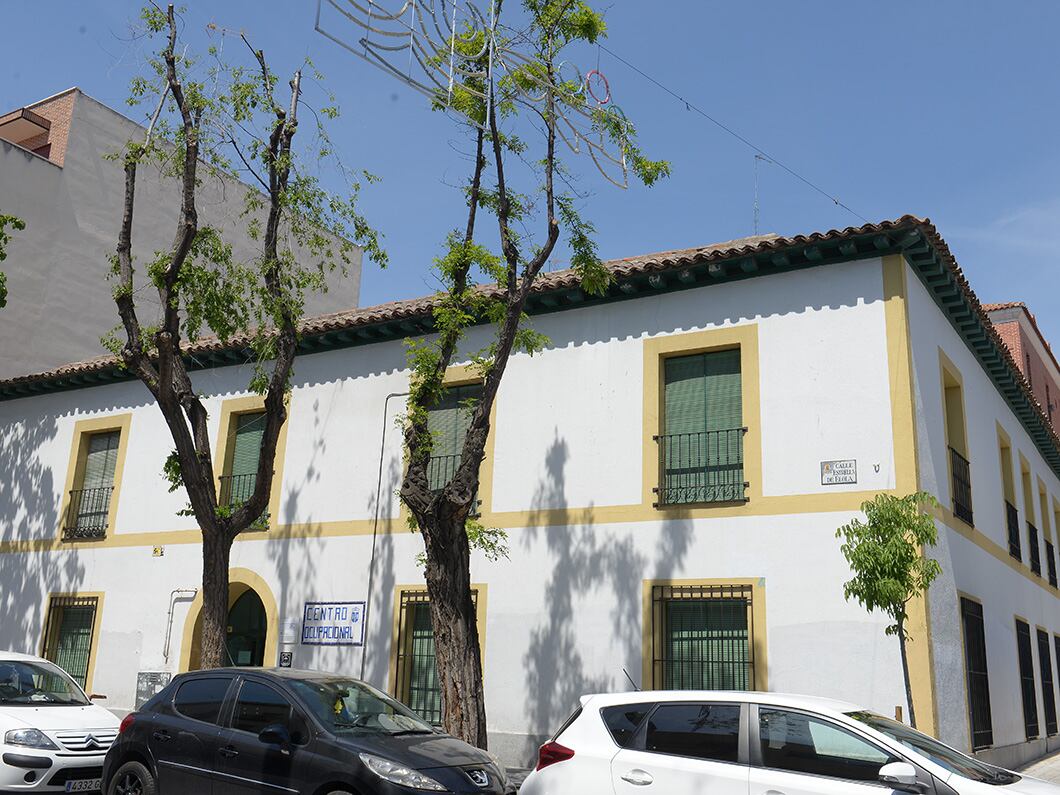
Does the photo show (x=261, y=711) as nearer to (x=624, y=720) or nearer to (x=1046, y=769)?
(x=624, y=720)

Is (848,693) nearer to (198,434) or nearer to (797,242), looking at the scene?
(797,242)

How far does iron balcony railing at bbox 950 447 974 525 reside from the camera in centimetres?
1323

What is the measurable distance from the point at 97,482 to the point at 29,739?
33.5 feet

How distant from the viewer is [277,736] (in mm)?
7777

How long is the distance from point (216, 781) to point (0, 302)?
11328 millimetres

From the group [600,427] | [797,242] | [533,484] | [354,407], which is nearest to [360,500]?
[354,407]

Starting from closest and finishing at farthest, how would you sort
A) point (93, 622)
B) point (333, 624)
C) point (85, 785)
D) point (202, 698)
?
point (202, 698) → point (85, 785) → point (333, 624) → point (93, 622)

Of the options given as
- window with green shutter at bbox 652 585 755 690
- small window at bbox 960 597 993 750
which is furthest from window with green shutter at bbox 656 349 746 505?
small window at bbox 960 597 993 750

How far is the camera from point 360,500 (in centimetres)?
1545

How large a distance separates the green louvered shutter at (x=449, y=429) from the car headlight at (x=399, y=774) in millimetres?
7622

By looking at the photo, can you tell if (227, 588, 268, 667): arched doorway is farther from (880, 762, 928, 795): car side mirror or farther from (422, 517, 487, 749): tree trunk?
(880, 762, 928, 795): car side mirror

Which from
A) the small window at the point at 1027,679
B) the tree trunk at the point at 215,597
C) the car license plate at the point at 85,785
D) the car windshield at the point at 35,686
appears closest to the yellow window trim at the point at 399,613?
the tree trunk at the point at 215,597

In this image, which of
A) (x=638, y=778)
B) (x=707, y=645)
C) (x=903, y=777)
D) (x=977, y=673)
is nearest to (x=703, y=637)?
(x=707, y=645)

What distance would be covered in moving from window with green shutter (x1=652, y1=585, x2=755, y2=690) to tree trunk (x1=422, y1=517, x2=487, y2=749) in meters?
2.60
